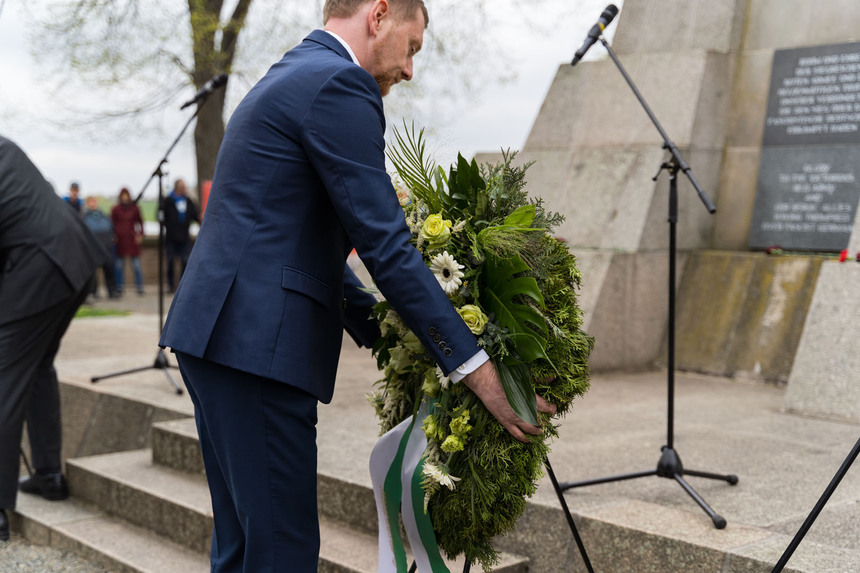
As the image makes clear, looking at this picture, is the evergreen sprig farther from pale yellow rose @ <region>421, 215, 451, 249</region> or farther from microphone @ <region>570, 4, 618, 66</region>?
microphone @ <region>570, 4, 618, 66</region>

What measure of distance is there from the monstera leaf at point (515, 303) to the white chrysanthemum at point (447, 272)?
0.09 meters

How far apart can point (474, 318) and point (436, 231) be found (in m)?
0.25

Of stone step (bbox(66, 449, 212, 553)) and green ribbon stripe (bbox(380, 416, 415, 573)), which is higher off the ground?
green ribbon stripe (bbox(380, 416, 415, 573))

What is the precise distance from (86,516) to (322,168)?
3.71 metres

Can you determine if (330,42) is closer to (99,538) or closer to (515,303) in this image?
(515,303)

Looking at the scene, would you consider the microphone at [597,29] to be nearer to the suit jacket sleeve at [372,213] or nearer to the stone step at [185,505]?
the suit jacket sleeve at [372,213]

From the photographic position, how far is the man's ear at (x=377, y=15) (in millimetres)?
2482

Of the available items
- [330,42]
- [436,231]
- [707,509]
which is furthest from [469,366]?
[707,509]

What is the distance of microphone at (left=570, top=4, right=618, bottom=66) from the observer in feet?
13.4

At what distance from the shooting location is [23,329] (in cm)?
485

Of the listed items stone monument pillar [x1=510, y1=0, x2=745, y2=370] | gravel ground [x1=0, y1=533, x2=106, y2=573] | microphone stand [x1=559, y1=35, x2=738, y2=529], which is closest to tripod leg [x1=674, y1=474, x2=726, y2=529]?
microphone stand [x1=559, y1=35, x2=738, y2=529]

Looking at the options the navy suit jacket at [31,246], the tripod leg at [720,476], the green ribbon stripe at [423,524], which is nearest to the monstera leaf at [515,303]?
the green ribbon stripe at [423,524]

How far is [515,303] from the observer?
247cm

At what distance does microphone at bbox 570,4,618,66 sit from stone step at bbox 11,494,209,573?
9.51ft
